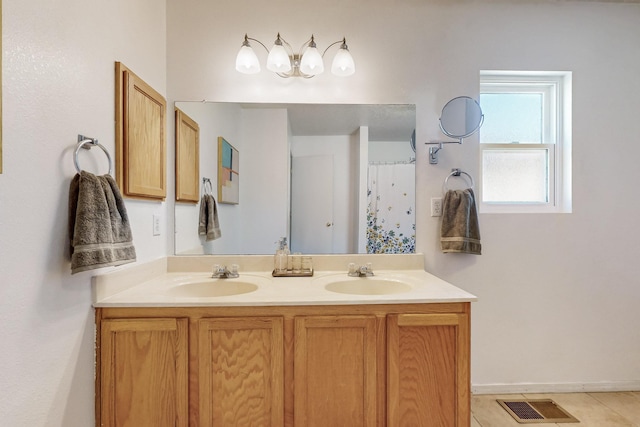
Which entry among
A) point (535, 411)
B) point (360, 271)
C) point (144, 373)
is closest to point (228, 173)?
point (360, 271)

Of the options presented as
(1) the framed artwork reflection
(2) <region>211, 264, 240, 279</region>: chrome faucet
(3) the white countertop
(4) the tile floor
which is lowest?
(4) the tile floor

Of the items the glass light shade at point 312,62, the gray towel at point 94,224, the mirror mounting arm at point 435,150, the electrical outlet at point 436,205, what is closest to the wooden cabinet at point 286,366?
the gray towel at point 94,224

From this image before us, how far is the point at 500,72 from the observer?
72.7 inches

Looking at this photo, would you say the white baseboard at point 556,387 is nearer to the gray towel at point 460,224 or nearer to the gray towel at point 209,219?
the gray towel at point 460,224

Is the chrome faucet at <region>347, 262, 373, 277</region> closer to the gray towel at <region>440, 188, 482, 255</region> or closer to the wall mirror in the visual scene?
the wall mirror

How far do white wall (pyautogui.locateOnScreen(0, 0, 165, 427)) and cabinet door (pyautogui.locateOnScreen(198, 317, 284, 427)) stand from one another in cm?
42

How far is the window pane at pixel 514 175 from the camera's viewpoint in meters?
1.94

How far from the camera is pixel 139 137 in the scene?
1427mm

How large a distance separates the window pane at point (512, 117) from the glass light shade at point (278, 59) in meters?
1.24

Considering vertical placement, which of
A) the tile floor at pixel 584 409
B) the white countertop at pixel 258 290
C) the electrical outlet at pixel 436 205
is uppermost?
the electrical outlet at pixel 436 205

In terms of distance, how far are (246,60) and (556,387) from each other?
8.53 feet

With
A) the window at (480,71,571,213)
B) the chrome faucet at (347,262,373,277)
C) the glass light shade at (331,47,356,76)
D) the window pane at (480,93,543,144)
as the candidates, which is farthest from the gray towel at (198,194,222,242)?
the window pane at (480,93,543,144)

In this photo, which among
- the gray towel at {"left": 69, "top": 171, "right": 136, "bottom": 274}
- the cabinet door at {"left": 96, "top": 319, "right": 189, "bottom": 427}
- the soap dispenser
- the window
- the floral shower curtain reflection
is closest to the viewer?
the gray towel at {"left": 69, "top": 171, "right": 136, "bottom": 274}

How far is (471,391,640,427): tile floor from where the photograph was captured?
1.60 metres
